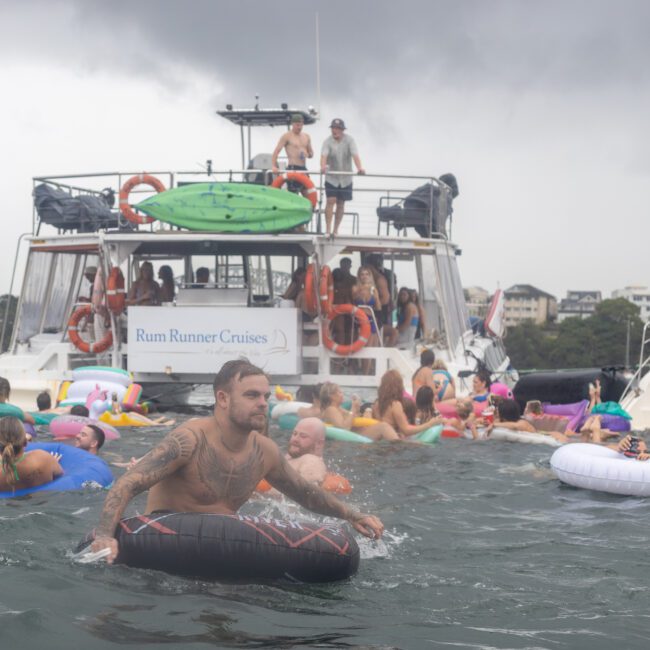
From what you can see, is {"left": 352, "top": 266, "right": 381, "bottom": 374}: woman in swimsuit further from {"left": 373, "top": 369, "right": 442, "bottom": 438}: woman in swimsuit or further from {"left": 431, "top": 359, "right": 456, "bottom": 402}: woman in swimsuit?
{"left": 373, "top": 369, "right": 442, "bottom": 438}: woman in swimsuit

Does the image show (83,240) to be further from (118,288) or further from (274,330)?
(274,330)

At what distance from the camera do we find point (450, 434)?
Result: 13820 millimetres

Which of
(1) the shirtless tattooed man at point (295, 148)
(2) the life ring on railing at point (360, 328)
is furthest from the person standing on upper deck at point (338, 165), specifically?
(2) the life ring on railing at point (360, 328)

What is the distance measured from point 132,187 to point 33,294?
3420 millimetres

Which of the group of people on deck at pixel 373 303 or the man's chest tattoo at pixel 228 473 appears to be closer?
the man's chest tattoo at pixel 228 473

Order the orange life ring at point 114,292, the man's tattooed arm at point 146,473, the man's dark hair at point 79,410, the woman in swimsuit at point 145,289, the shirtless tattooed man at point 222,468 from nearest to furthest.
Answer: the man's tattooed arm at point 146,473, the shirtless tattooed man at point 222,468, the man's dark hair at point 79,410, the orange life ring at point 114,292, the woman in swimsuit at point 145,289

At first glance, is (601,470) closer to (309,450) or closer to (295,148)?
(309,450)

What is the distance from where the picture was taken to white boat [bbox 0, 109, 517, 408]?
17688 millimetres

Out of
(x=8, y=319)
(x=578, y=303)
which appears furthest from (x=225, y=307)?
(x=578, y=303)

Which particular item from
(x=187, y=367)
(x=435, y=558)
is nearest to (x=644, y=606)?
(x=435, y=558)

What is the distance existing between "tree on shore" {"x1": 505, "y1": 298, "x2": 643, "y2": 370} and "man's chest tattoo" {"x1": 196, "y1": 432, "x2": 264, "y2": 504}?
167ft

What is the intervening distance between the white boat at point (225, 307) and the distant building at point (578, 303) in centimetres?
7770

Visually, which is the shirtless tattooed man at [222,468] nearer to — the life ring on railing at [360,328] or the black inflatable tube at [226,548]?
the black inflatable tube at [226,548]

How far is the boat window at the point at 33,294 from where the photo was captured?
65.6 ft
